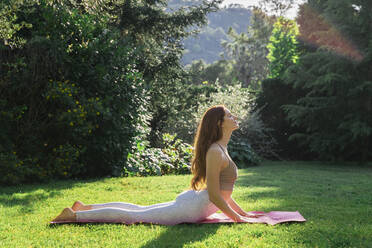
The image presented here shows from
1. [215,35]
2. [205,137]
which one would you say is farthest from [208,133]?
[215,35]

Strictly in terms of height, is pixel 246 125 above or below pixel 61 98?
below

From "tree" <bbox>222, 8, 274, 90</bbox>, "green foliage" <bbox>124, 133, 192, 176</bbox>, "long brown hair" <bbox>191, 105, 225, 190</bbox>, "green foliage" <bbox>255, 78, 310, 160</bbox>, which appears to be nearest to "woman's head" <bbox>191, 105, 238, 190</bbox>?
"long brown hair" <bbox>191, 105, 225, 190</bbox>

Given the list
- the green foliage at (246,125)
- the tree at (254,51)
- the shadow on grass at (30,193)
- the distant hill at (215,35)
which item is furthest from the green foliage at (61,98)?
the distant hill at (215,35)

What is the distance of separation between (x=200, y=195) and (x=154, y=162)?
5704 mm

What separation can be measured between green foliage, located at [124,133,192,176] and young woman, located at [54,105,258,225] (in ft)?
15.0

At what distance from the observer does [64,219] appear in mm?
4098

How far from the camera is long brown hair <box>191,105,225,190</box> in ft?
13.1

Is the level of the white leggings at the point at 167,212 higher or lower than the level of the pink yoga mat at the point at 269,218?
higher

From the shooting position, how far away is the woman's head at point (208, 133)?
398cm

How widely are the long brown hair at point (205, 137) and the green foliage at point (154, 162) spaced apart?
4803 millimetres

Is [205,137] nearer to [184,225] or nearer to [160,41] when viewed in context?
[184,225]

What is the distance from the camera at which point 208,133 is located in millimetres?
3990

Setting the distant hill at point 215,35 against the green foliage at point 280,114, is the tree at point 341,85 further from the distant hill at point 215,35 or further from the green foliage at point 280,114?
the distant hill at point 215,35

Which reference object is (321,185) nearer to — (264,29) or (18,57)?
(18,57)
